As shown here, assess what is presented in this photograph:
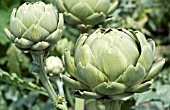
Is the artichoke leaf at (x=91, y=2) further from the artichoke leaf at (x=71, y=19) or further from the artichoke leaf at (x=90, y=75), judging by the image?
the artichoke leaf at (x=90, y=75)

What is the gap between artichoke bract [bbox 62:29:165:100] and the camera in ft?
→ 2.62

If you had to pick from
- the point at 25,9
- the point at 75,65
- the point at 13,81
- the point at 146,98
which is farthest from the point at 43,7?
the point at 146,98

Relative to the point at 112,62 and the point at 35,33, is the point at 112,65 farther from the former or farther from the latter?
the point at 35,33

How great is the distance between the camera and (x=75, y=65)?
2.78ft

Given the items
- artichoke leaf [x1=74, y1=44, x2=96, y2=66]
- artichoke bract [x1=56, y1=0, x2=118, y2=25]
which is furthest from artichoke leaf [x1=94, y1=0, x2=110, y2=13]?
artichoke leaf [x1=74, y1=44, x2=96, y2=66]

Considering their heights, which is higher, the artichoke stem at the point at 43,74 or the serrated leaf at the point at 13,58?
the artichoke stem at the point at 43,74

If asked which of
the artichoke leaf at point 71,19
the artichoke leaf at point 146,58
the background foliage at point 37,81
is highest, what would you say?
the artichoke leaf at point 71,19

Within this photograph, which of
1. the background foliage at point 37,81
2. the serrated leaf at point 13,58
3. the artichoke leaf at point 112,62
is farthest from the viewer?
the serrated leaf at point 13,58

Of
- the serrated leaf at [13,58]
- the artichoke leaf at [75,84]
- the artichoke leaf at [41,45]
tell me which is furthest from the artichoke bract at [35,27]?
the serrated leaf at [13,58]

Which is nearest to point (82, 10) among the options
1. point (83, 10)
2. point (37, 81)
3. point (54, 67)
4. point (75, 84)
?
point (83, 10)

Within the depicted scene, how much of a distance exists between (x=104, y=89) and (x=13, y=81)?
421 mm

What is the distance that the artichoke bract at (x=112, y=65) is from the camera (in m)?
0.80

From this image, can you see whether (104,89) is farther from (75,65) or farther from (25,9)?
(25,9)

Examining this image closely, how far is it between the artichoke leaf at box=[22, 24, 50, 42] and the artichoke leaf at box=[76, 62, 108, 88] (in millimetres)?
134
